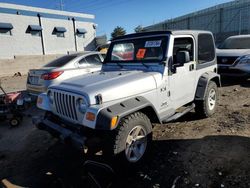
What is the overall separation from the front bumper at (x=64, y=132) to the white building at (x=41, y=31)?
20.2 meters

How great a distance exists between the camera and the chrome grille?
10.1 feet

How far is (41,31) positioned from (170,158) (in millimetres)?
25797

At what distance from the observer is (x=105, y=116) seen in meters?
2.67

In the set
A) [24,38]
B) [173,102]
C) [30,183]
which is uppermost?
[24,38]

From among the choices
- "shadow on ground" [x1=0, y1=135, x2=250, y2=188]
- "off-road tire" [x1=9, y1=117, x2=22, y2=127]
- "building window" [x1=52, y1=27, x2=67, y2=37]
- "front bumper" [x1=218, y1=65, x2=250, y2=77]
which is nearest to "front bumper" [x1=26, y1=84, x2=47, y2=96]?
"off-road tire" [x1=9, y1=117, x2=22, y2=127]

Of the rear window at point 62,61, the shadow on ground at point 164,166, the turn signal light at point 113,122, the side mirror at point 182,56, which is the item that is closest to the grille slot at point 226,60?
the shadow on ground at point 164,166

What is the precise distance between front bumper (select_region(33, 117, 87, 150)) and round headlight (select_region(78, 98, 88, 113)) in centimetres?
32

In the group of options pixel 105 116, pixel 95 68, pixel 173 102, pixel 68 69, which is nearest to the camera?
pixel 105 116

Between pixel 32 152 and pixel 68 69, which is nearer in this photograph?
pixel 32 152

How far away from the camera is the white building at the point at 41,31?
72.8 ft

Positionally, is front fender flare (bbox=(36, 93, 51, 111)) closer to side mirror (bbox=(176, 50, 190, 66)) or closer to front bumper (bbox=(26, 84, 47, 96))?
side mirror (bbox=(176, 50, 190, 66))

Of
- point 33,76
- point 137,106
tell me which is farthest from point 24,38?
point 137,106

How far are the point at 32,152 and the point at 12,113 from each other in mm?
1956

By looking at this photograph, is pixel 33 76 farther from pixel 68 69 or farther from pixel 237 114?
pixel 237 114
